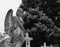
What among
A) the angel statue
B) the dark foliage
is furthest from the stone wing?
the dark foliage

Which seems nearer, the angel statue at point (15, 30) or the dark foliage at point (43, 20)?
the angel statue at point (15, 30)

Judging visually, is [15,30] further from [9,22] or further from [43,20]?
[43,20]

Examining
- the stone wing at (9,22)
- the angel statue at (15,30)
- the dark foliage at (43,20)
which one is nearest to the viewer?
the angel statue at (15,30)

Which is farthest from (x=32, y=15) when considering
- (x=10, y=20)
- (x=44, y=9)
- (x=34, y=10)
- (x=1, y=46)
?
(x=1, y=46)

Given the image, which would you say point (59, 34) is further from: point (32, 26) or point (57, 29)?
point (32, 26)

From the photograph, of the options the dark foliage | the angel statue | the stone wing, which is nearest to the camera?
the angel statue

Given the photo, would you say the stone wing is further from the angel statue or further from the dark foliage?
the dark foliage

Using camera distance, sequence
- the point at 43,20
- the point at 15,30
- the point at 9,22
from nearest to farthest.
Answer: the point at 15,30
the point at 9,22
the point at 43,20

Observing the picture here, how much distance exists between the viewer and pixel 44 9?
11.7 m

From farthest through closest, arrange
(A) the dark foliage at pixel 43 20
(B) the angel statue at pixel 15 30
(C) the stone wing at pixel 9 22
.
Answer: (A) the dark foliage at pixel 43 20 < (C) the stone wing at pixel 9 22 < (B) the angel statue at pixel 15 30

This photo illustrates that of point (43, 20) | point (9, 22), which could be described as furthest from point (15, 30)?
point (43, 20)

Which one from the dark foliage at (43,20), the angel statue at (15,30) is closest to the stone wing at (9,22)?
the angel statue at (15,30)

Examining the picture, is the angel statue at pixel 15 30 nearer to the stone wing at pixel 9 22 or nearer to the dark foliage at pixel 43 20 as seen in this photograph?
the stone wing at pixel 9 22

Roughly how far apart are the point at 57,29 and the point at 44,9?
1611 mm
